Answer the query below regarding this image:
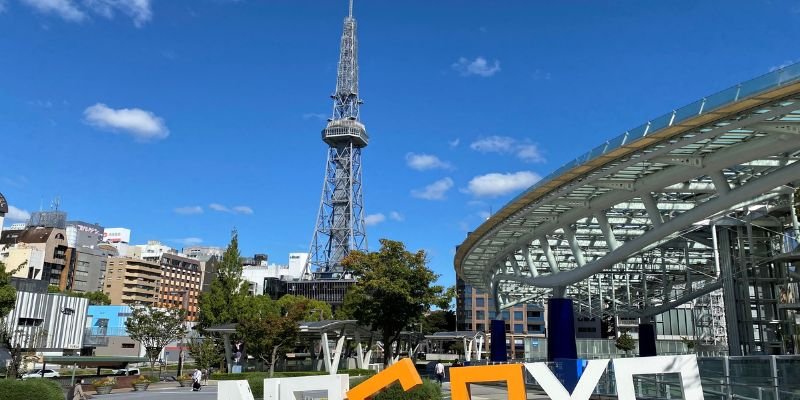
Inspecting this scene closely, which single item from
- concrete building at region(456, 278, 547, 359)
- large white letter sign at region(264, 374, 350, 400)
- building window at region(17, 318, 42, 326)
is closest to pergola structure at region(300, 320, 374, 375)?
large white letter sign at region(264, 374, 350, 400)

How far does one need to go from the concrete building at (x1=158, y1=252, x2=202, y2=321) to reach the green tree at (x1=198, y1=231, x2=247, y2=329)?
96.4 meters

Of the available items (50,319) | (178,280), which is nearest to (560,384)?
(50,319)

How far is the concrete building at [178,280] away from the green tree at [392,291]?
110 metres

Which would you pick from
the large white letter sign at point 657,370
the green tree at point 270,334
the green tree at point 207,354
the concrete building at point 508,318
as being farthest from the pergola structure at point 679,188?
the concrete building at point 508,318

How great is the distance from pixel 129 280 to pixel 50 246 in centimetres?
2435

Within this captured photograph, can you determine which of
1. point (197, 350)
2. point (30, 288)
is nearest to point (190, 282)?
point (30, 288)

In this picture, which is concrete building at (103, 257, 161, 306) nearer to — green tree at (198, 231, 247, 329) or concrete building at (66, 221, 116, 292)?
concrete building at (66, 221, 116, 292)

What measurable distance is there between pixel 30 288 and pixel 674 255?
6033 cm

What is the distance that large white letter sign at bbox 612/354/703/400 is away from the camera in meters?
13.1

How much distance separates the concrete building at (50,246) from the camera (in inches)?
4695

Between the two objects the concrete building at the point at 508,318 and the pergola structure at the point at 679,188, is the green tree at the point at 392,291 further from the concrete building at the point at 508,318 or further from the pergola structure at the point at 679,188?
the concrete building at the point at 508,318

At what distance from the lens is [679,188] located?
2652 centimetres

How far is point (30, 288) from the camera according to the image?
6569cm

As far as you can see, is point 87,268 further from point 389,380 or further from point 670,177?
point 389,380
